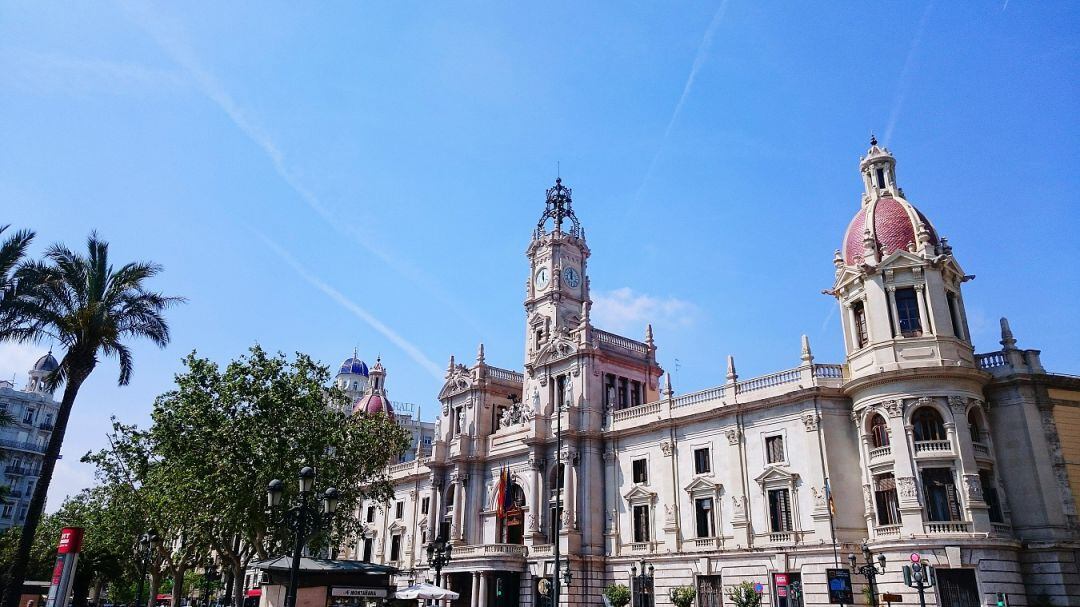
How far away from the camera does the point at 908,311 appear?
3697 cm

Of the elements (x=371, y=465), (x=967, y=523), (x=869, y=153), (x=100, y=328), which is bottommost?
(x=967, y=523)

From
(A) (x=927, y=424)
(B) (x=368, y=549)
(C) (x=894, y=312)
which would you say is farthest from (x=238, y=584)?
(B) (x=368, y=549)

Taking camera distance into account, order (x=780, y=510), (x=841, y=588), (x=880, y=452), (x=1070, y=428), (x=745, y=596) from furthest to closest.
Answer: (x=780, y=510)
(x=745, y=596)
(x=880, y=452)
(x=1070, y=428)
(x=841, y=588)

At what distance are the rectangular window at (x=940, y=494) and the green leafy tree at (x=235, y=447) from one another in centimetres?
2759

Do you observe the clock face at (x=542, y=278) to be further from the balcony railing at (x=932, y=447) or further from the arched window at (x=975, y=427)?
the arched window at (x=975, y=427)

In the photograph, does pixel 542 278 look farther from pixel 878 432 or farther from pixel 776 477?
pixel 878 432

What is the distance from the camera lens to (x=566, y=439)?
5006cm

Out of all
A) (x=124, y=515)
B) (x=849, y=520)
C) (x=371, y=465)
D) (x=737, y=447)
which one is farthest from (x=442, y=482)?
(x=849, y=520)

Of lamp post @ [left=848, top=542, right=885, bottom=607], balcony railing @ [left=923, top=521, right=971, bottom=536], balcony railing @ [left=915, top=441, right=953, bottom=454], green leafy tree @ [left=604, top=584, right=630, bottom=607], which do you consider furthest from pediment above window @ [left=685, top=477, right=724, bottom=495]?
balcony railing @ [left=923, top=521, right=971, bottom=536]

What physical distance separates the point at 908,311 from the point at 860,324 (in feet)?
8.67

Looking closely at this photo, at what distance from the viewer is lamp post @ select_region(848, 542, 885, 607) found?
30.8m

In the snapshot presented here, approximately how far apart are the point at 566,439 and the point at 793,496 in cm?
1625

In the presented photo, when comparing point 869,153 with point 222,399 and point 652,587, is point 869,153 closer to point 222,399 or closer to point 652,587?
point 652,587

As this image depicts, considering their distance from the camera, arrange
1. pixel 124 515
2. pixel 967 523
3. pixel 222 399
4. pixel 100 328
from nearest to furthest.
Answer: pixel 100 328
pixel 967 523
pixel 222 399
pixel 124 515
